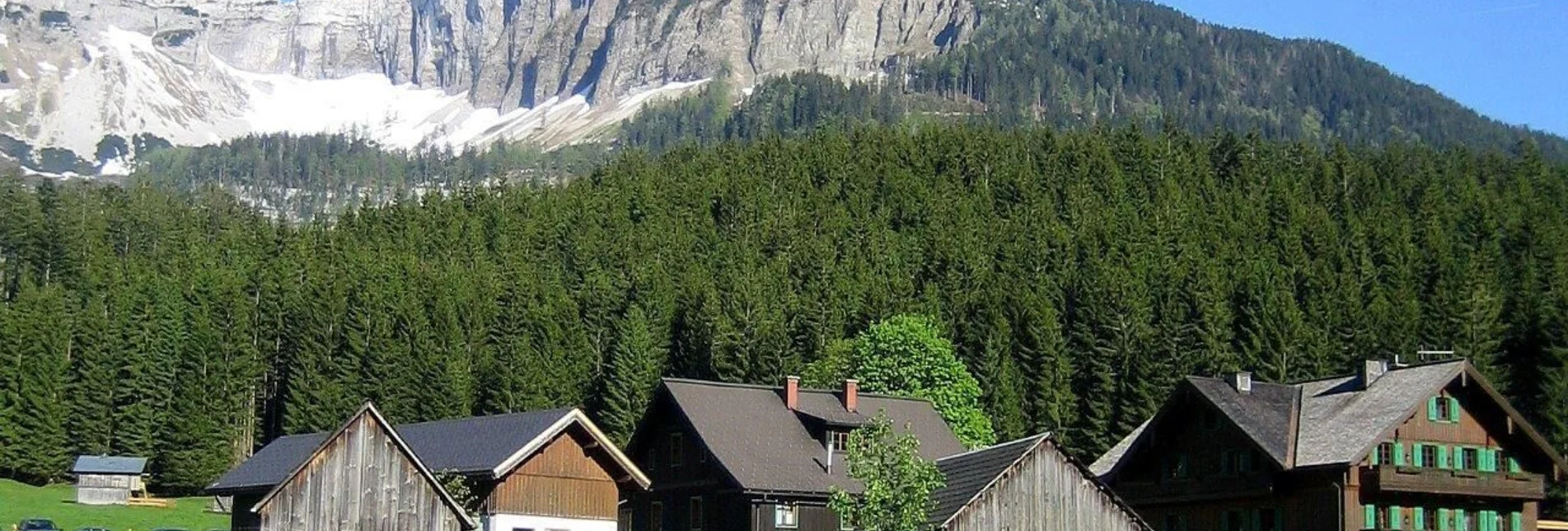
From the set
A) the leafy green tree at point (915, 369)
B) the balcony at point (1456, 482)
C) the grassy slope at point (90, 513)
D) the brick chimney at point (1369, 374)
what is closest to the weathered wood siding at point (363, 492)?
the balcony at point (1456, 482)

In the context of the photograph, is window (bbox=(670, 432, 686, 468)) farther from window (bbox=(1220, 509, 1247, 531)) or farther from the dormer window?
window (bbox=(1220, 509, 1247, 531))

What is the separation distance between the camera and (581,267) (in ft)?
549

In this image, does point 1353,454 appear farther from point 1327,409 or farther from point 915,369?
point 915,369

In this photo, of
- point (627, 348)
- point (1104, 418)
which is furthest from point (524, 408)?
point (1104, 418)

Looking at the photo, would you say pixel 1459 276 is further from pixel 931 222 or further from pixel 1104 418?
pixel 931 222

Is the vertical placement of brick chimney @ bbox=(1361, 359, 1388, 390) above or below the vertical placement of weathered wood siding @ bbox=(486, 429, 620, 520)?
above

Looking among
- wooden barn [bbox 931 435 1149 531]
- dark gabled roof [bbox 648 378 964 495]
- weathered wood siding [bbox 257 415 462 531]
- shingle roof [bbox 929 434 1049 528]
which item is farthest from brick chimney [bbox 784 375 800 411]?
weathered wood siding [bbox 257 415 462 531]

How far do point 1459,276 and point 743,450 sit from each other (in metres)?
79.2

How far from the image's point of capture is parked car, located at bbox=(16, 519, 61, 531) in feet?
278

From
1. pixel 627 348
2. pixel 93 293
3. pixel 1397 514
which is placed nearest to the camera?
pixel 1397 514

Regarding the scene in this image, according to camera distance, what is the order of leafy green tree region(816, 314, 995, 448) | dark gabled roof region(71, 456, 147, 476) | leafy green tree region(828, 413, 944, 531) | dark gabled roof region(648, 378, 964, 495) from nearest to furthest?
1. leafy green tree region(828, 413, 944, 531)
2. dark gabled roof region(648, 378, 964, 495)
3. leafy green tree region(816, 314, 995, 448)
4. dark gabled roof region(71, 456, 147, 476)

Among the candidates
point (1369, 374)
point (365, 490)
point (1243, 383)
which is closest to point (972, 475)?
point (365, 490)

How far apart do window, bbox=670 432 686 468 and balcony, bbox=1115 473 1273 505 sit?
17895 millimetres

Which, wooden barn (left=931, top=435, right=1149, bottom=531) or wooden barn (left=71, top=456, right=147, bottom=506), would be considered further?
wooden barn (left=71, top=456, right=147, bottom=506)
